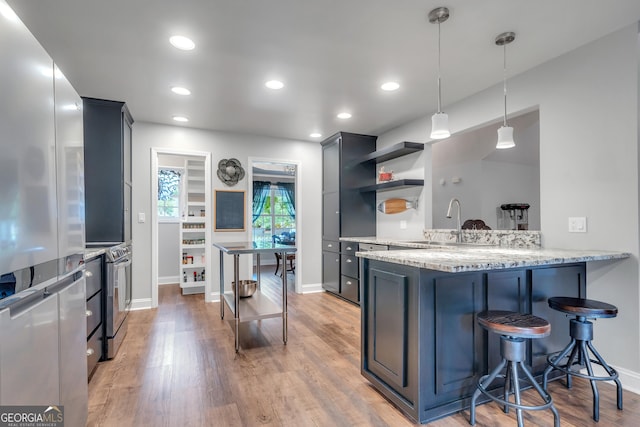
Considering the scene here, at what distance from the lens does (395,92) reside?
333 centimetres

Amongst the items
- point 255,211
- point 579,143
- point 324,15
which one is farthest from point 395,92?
point 255,211

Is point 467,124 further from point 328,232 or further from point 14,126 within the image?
point 14,126

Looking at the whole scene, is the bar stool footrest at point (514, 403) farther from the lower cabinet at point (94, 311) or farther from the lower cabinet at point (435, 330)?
the lower cabinet at point (94, 311)

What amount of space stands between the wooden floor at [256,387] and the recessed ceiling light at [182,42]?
2.50m

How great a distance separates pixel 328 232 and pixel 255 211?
13.2 feet

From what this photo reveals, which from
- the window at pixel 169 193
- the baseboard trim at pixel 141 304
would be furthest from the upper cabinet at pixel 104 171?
the window at pixel 169 193

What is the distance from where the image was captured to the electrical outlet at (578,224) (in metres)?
2.42

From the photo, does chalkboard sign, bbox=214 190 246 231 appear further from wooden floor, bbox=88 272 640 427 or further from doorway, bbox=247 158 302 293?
doorway, bbox=247 158 302 293

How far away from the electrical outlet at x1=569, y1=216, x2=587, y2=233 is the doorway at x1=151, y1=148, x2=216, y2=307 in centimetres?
417

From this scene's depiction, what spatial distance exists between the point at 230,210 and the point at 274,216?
412 centimetres

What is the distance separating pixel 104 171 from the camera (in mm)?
3533

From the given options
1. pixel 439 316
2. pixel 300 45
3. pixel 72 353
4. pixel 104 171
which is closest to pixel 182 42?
pixel 300 45

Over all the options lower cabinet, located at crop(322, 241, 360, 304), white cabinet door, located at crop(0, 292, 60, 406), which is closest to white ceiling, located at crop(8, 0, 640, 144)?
white cabinet door, located at crop(0, 292, 60, 406)

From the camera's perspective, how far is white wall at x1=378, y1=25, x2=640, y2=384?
2.18 metres
